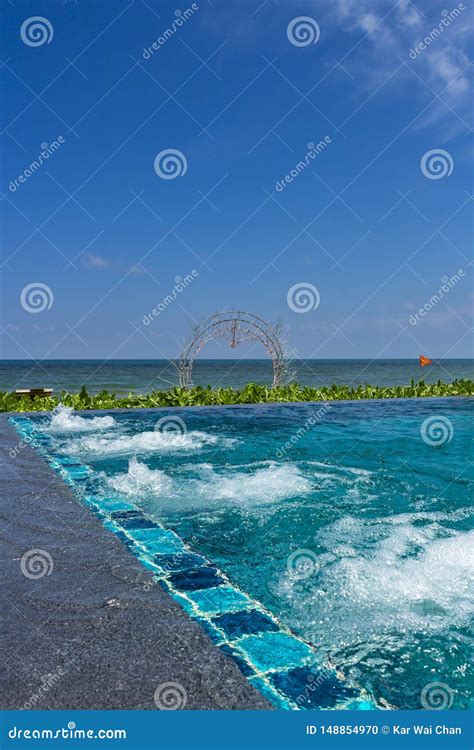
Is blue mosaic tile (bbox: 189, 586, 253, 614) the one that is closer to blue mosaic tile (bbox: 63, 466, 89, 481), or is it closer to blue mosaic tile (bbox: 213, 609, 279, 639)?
blue mosaic tile (bbox: 213, 609, 279, 639)

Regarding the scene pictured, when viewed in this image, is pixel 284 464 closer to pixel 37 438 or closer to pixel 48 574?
pixel 37 438

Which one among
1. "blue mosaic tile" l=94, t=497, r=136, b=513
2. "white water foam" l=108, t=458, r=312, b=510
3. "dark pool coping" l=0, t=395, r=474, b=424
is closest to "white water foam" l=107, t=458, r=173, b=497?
"white water foam" l=108, t=458, r=312, b=510

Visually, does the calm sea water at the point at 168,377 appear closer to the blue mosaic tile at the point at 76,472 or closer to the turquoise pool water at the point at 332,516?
the turquoise pool water at the point at 332,516

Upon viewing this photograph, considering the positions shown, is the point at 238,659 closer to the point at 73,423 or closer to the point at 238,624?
the point at 238,624

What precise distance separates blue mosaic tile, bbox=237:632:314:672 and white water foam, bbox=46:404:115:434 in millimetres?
8201

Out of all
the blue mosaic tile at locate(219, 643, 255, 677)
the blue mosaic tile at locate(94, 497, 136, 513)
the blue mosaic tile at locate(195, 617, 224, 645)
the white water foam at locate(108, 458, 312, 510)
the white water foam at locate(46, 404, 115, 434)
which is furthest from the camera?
the white water foam at locate(46, 404, 115, 434)

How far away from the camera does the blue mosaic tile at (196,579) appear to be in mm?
3471

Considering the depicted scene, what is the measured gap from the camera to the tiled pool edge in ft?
7.98

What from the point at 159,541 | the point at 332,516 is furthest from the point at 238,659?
the point at 332,516

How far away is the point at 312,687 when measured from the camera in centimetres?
247

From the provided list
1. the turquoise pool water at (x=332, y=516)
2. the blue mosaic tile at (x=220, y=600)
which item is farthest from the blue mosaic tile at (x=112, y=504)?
the blue mosaic tile at (x=220, y=600)

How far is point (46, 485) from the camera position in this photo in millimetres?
5824

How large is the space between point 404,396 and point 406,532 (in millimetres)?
10950

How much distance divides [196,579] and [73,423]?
808 centimetres
